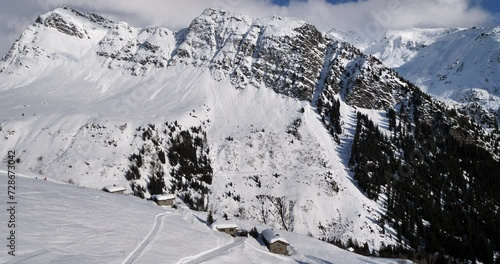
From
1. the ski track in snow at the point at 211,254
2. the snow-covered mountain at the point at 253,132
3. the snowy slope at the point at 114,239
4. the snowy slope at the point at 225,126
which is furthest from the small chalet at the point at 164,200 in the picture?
the snowy slope at the point at 225,126

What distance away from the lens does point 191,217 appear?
191 feet

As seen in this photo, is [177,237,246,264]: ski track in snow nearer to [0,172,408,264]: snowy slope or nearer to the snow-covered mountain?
[0,172,408,264]: snowy slope

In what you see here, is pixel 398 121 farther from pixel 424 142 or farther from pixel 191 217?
pixel 191 217

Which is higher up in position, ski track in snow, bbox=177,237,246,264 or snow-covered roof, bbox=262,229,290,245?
snow-covered roof, bbox=262,229,290,245

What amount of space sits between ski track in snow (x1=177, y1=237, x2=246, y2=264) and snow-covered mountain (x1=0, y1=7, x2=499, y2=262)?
216 feet

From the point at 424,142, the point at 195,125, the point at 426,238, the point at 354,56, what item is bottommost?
the point at 426,238

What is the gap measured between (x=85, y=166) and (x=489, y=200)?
5871 inches

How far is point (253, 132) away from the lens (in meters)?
150

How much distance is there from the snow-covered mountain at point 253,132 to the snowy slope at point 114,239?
61399mm

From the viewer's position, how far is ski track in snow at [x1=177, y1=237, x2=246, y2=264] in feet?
107

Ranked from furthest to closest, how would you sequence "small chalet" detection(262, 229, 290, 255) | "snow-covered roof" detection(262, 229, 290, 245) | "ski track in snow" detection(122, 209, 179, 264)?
"snow-covered roof" detection(262, 229, 290, 245) < "small chalet" detection(262, 229, 290, 255) < "ski track in snow" detection(122, 209, 179, 264)

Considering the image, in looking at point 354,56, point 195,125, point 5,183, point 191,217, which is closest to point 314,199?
point 195,125

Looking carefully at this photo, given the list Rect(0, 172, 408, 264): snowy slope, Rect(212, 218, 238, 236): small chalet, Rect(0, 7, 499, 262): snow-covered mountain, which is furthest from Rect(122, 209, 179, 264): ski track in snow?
Rect(0, 7, 499, 262): snow-covered mountain

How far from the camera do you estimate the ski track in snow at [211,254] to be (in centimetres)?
3269
